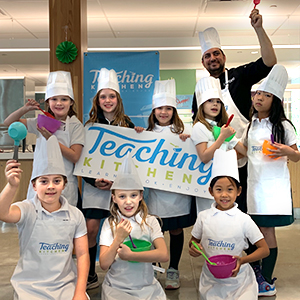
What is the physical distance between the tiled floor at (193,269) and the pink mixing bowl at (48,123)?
1.04 meters

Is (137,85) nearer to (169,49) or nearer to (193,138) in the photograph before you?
(193,138)

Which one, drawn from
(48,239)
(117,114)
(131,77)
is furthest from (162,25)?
(48,239)

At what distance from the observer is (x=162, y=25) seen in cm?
587

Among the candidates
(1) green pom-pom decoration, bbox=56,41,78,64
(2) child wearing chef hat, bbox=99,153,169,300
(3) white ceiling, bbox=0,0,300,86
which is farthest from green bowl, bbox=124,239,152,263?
(3) white ceiling, bbox=0,0,300,86

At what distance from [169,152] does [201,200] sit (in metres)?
0.35

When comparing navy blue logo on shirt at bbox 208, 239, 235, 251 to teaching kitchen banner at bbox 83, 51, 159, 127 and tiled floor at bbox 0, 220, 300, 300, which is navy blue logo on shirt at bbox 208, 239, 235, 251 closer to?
tiled floor at bbox 0, 220, 300, 300

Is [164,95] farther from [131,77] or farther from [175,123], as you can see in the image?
[131,77]

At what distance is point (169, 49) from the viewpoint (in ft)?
22.1

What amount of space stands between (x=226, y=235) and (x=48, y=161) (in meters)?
0.97

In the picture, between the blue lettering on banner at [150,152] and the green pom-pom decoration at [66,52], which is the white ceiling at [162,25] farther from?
the blue lettering on banner at [150,152]

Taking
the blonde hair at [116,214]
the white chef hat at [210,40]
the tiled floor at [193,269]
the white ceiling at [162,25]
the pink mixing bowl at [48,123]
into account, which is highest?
the white ceiling at [162,25]

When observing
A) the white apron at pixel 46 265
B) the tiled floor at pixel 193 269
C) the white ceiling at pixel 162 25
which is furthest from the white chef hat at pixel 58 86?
the white ceiling at pixel 162 25

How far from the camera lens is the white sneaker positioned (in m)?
2.38

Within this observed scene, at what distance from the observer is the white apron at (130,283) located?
1.78 meters
